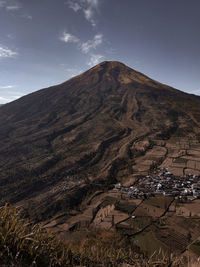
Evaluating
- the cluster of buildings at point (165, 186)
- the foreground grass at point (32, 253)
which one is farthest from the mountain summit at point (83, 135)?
the foreground grass at point (32, 253)

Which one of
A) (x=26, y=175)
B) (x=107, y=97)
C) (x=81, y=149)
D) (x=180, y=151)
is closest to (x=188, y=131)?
(x=180, y=151)

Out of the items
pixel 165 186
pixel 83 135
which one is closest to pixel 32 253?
pixel 165 186

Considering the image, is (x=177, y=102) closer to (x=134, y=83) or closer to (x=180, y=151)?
(x=134, y=83)

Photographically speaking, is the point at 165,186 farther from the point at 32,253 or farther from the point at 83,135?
the point at 83,135

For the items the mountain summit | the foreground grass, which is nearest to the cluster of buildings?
the mountain summit

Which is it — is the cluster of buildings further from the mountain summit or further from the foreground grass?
the foreground grass

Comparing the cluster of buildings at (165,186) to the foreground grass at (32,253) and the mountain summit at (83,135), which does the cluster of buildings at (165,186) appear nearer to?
the mountain summit at (83,135)
